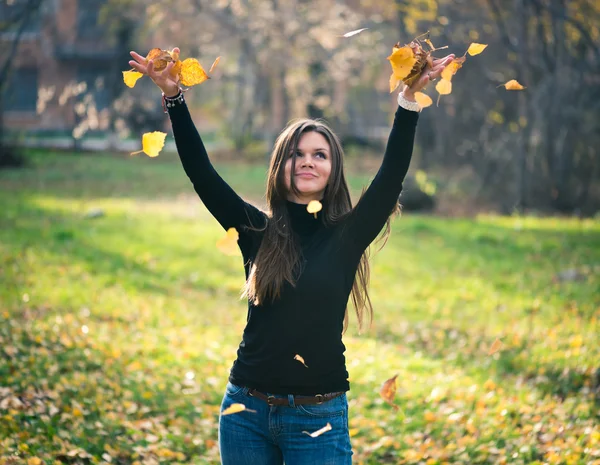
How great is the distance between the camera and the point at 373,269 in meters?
12.1

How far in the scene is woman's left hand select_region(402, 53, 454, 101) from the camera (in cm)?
298

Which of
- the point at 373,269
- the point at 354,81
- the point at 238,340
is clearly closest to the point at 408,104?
the point at 238,340

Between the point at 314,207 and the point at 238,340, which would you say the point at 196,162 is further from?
the point at 238,340

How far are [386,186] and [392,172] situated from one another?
0.06 meters

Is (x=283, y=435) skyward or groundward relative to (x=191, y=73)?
groundward

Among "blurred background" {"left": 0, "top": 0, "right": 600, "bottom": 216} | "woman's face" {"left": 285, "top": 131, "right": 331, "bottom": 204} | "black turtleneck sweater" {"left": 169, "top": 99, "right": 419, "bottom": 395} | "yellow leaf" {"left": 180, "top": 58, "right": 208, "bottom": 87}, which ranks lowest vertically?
"black turtleneck sweater" {"left": 169, "top": 99, "right": 419, "bottom": 395}

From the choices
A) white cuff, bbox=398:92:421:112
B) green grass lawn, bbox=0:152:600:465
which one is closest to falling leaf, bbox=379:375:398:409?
white cuff, bbox=398:92:421:112

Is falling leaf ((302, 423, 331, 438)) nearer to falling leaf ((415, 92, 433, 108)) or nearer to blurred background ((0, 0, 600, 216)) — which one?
falling leaf ((415, 92, 433, 108))

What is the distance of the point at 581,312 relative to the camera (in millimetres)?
8805

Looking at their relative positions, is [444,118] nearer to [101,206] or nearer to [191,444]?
[101,206]

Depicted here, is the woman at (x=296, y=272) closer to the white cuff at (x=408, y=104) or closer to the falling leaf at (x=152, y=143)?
the white cuff at (x=408, y=104)

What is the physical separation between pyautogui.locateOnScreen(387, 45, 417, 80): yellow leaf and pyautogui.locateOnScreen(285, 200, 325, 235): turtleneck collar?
629 millimetres

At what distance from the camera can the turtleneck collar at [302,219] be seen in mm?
3129

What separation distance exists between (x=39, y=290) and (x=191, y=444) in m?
4.41
